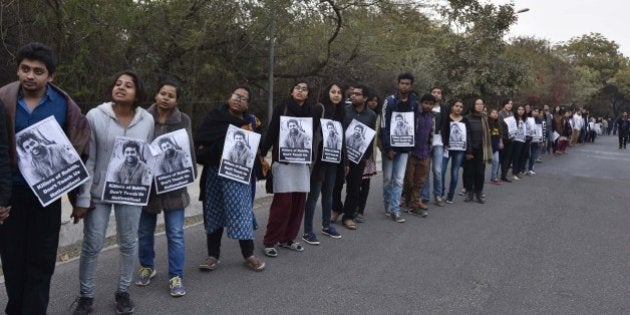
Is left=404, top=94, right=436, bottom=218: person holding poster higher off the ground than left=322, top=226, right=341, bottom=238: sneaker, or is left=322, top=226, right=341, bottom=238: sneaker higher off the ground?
left=404, top=94, right=436, bottom=218: person holding poster

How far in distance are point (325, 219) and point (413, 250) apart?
1.13m

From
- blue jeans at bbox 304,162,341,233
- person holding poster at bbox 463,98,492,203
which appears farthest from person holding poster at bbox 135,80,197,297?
person holding poster at bbox 463,98,492,203

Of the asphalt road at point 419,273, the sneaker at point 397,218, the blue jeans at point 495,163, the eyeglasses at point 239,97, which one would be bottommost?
the asphalt road at point 419,273

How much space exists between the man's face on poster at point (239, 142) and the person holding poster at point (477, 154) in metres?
5.72

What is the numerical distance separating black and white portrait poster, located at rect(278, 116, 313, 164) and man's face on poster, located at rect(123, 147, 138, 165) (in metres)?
1.96

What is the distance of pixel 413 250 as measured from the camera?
656cm

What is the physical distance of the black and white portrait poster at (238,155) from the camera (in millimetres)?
5113

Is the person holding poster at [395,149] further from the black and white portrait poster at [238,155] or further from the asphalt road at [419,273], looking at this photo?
the black and white portrait poster at [238,155]

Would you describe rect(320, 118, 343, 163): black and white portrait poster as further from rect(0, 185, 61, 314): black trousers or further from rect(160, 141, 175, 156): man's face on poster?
rect(0, 185, 61, 314): black trousers

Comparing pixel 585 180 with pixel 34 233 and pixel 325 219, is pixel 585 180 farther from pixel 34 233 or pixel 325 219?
pixel 34 233

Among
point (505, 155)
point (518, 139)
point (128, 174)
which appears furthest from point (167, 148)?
point (518, 139)

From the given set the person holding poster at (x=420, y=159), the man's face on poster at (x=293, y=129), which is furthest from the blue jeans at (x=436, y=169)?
the man's face on poster at (x=293, y=129)

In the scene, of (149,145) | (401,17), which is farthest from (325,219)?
(401,17)

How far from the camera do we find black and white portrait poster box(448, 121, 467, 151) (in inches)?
376
